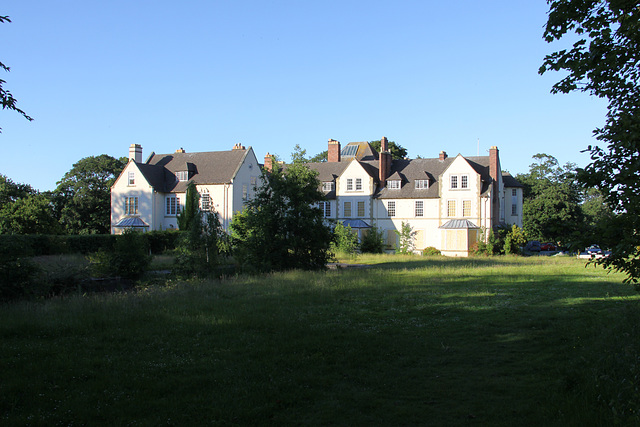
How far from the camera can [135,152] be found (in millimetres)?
57344

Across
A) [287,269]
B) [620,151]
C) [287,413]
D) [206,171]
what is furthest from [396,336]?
[206,171]

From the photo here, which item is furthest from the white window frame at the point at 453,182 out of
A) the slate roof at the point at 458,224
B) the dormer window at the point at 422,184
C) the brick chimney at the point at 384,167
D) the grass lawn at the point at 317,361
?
the grass lawn at the point at 317,361

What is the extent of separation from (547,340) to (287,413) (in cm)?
591

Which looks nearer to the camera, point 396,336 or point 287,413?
point 287,413

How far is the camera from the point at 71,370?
290 inches

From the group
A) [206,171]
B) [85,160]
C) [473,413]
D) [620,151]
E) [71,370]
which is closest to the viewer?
[473,413]

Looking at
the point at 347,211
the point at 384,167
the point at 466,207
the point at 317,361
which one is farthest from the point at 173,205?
the point at 317,361

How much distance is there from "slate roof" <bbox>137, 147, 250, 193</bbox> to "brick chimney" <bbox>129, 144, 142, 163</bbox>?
1.27 meters

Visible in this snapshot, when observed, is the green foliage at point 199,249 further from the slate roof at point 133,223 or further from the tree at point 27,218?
the slate roof at point 133,223

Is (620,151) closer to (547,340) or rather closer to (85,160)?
(547,340)

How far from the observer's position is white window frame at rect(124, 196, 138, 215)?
53906 millimetres

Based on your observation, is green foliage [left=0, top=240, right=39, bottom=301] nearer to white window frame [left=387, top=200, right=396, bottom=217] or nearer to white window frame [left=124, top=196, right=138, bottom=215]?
white window frame [left=124, top=196, right=138, bottom=215]

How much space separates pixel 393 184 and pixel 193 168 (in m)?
22.1

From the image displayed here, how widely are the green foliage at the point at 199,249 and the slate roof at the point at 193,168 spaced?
94.9ft
